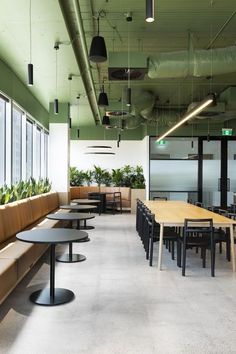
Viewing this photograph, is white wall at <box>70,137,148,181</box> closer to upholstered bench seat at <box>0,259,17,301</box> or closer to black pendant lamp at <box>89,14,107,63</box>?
black pendant lamp at <box>89,14,107,63</box>

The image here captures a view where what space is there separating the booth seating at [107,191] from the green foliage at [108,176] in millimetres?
421

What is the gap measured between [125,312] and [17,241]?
6.58 feet

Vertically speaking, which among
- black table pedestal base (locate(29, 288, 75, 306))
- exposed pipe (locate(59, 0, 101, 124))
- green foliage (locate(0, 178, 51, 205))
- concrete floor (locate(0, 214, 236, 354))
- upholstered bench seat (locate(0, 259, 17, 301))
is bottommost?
concrete floor (locate(0, 214, 236, 354))

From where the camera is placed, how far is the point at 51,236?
3723mm

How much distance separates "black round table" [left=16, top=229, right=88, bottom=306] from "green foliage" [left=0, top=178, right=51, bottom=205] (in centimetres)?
Answer: 195

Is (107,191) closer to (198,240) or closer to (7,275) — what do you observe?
(198,240)

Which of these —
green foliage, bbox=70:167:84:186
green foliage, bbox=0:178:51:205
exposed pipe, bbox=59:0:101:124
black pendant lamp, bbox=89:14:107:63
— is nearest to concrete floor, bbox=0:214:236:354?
green foliage, bbox=0:178:51:205

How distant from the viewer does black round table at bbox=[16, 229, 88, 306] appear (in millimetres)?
3562

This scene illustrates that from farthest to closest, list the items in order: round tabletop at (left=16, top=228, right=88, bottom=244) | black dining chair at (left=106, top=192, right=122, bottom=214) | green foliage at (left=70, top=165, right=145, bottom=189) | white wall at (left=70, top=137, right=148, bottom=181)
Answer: white wall at (left=70, top=137, right=148, bottom=181)
green foliage at (left=70, top=165, right=145, bottom=189)
black dining chair at (left=106, top=192, right=122, bottom=214)
round tabletop at (left=16, top=228, right=88, bottom=244)

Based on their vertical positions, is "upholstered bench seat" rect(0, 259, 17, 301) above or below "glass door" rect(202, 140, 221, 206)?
below

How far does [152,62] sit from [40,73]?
2.67 m

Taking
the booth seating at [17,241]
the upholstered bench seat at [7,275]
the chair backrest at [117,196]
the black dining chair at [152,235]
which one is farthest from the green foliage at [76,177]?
the upholstered bench seat at [7,275]

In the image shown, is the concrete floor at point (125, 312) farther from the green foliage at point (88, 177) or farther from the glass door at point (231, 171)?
the green foliage at point (88, 177)

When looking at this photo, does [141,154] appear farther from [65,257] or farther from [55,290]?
[55,290]
